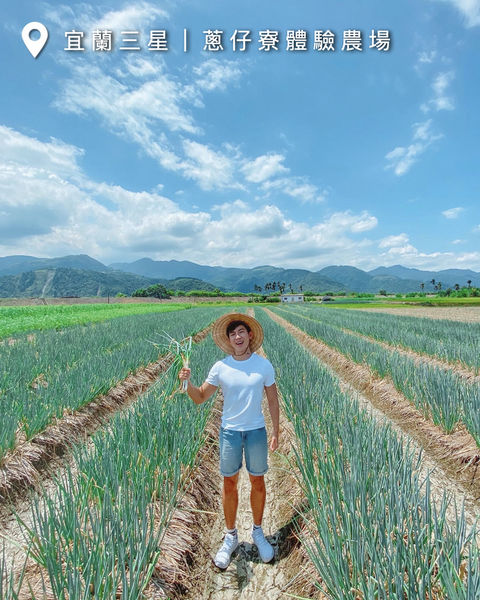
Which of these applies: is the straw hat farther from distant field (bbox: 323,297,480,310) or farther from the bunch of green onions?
distant field (bbox: 323,297,480,310)

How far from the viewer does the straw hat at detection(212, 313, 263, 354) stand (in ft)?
6.40

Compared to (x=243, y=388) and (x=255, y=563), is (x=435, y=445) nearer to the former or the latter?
(x=255, y=563)

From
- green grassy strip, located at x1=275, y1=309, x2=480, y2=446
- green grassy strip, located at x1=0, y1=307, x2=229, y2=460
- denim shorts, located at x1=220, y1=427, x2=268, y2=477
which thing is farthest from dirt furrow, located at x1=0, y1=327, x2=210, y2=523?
green grassy strip, located at x1=275, y1=309, x2=480, y2=446

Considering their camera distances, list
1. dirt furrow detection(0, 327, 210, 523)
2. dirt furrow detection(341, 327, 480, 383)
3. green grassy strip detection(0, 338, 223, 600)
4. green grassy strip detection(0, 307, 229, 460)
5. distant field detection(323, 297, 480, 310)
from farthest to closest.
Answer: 1. distant field detection(323, 297, 480, 310)
2. dirt furrow detection(341, 327, 480, 383)
3. green grassy strip detection(0, 307, 229, 460)
4. dirt furrow detection(0, 327, 210, 523)
5. green grassy strip detection(0, 338, 223, 600)

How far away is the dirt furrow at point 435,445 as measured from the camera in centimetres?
266

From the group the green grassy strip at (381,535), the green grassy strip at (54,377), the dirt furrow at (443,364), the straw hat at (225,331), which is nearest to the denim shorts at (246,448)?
the green grassy strip at (381,535)

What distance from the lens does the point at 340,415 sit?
2.78 m

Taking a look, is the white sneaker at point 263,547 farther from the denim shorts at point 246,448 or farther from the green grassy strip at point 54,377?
the green grassy strip at point 54,377

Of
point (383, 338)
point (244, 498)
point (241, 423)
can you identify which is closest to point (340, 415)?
point (244, 498)

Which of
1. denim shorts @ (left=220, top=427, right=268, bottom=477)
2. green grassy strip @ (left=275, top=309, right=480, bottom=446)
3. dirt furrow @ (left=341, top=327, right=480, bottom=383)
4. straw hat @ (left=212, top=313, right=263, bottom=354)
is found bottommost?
dirt furrow @ (left=341, top=327, right=480, bottom=383)

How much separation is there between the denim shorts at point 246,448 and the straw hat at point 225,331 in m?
0.48

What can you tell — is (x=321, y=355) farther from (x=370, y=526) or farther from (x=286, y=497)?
(x=370, y=526)

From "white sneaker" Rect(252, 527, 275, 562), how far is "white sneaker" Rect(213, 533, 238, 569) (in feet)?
0.46

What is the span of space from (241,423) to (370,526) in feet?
2.51
